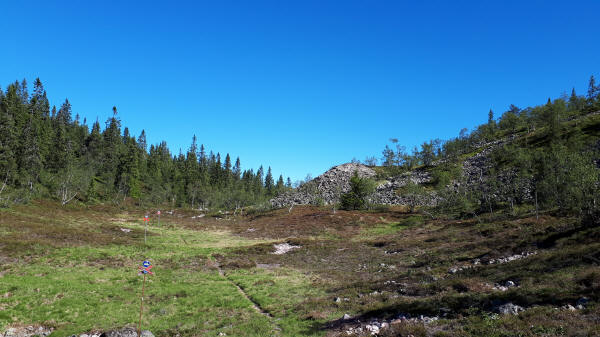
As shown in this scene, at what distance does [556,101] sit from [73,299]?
161356 mm

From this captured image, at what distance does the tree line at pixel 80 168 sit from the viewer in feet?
274

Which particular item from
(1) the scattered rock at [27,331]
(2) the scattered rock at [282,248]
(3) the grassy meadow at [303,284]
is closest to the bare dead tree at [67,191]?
(3) the grassy meadow at [303,284]

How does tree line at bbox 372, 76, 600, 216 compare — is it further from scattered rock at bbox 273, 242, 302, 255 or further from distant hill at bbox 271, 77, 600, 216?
scattered rock at bbox 273, 242, 302, 255

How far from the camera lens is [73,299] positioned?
67.3 feet

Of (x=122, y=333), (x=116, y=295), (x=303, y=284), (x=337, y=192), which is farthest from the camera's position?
(x=337, y=192)

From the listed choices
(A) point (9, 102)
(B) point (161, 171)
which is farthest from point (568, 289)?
(B) point (161, 171)

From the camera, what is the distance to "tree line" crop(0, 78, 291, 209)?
83562 millimetres

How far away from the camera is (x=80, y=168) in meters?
108

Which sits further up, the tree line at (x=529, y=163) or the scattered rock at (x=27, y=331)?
the tree line at (x=529, y=163)

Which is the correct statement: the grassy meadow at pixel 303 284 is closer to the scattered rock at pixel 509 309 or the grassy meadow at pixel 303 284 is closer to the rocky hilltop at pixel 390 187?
the scattered rock at pixel 509 309

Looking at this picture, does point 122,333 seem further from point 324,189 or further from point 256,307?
point 324,189

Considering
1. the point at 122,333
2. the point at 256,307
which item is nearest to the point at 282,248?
the point at 256,307

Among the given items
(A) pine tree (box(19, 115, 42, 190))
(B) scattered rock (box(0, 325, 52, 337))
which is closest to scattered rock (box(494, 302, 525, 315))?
(B) scattered rock (box(0, 325, 52, 337))

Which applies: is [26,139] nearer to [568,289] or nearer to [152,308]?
[152,308]
